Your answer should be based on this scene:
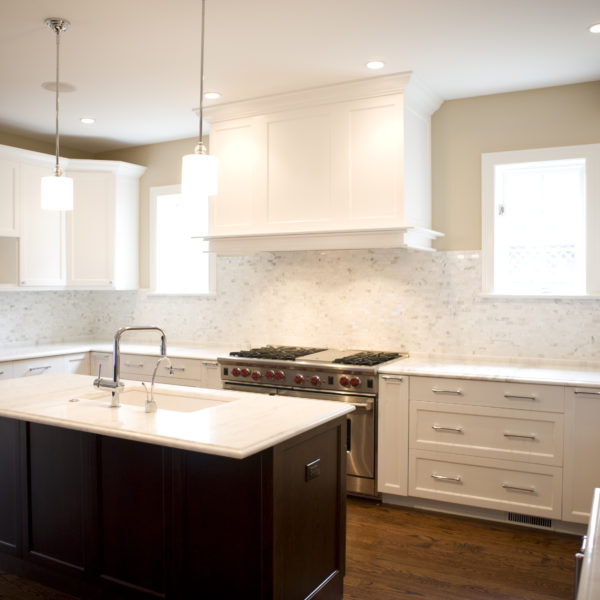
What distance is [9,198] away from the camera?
4879 millimetres

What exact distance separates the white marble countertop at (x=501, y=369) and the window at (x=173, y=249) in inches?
88.2

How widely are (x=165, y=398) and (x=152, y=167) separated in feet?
10.7

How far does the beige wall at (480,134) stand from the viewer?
156 inches

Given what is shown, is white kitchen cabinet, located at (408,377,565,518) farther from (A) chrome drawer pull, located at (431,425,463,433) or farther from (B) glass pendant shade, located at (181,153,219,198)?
(B) glass pendant shade, located at (181,153,219,198)

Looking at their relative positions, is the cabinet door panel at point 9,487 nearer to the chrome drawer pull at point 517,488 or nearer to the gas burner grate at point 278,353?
the gas burner grate at point 278,353

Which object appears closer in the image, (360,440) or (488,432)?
(488,432)

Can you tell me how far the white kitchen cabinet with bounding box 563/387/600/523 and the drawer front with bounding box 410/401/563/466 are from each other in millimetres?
63

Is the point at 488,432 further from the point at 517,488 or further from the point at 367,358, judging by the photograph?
the point at 367,358

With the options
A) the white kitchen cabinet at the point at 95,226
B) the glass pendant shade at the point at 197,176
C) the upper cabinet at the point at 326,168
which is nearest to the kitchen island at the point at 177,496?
the glass pendant shade at the point at 197,176

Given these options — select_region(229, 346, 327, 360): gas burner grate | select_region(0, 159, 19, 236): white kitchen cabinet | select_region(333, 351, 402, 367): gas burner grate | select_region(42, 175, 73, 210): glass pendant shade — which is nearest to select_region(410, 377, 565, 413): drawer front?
select_region(333, 351, 402, 367): gas burner grate

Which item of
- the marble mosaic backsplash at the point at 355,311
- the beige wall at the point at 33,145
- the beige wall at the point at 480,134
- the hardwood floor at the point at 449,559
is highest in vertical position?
the beige wall at the point at 33,145

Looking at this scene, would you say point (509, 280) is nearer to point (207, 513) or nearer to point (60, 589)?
point (207, 513)

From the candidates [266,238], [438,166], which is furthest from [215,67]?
[438,166]

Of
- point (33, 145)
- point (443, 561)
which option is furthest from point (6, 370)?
point (443, 561)
